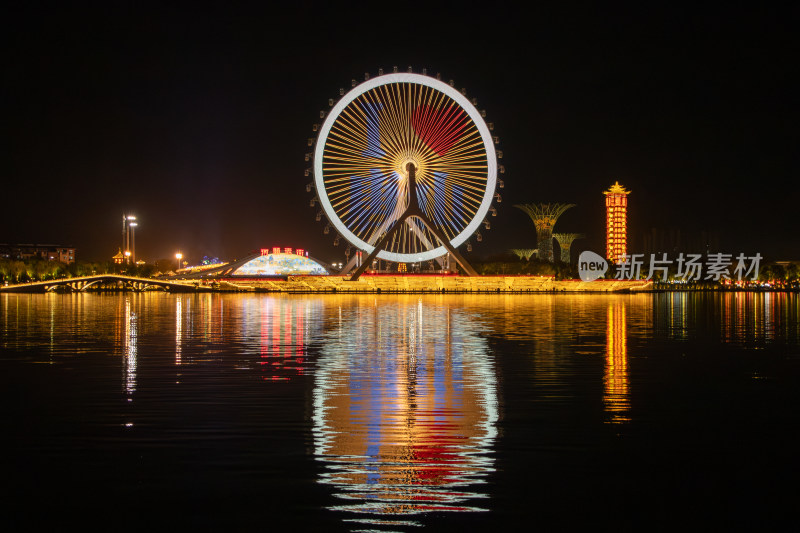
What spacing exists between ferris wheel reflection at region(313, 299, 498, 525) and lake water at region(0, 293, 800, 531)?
0.15 feet

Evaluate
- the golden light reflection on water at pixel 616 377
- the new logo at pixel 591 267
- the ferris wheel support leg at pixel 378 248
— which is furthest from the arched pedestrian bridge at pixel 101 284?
the golden light reflection on water at pixel 616 377

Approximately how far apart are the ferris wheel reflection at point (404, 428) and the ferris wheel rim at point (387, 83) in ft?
150

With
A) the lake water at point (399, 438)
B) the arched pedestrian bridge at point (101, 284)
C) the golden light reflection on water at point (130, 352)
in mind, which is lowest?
the lake water at point (399, 438)

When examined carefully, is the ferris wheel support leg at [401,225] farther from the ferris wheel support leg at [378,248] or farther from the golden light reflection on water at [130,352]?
the golden light reflection on water at [130,352]

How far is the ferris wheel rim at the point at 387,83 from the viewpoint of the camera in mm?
66500

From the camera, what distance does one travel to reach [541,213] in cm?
13462

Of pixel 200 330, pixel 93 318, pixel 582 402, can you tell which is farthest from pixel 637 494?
pixel 93 318

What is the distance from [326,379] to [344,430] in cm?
554

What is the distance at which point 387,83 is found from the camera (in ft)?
217

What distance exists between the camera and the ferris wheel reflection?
27.4 feet

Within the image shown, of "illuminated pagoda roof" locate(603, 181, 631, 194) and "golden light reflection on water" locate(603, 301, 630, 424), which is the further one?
"illuminated pagoda roof" locate(603, 181, 631, 194)

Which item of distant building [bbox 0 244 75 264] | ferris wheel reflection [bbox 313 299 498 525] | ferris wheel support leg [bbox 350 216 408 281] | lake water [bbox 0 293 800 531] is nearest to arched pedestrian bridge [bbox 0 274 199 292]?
ferris wheel support leg [bbox 350 216 408 281]

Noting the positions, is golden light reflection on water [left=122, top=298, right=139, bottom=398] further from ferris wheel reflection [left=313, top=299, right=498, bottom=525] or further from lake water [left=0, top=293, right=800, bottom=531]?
ferris wheel reflection [left=313, top=299, right=498, bottom=525]

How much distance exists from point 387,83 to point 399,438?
57.6 metres
